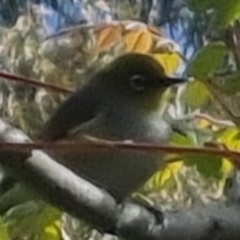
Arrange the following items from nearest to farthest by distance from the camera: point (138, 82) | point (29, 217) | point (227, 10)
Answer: point (227, 10) → point (29, 217) → point (138, 82)

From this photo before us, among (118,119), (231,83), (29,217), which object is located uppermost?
(231,83)

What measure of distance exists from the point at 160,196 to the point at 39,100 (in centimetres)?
35

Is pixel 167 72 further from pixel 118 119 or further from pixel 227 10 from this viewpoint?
pixel 227 10

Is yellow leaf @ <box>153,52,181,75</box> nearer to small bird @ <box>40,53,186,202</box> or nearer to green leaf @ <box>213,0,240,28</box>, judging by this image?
small bird @ <box>40,53,186,202</box>

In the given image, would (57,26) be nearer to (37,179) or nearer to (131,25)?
(131,25)

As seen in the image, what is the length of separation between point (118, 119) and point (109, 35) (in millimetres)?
169

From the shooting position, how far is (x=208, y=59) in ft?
1.67

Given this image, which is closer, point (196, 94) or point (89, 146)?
point (89, 146)

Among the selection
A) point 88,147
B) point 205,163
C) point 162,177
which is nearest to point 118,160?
point 162,177

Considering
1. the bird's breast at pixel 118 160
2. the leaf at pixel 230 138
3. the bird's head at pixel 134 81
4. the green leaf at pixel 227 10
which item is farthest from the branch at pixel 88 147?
the bird's head at pixel 134 81

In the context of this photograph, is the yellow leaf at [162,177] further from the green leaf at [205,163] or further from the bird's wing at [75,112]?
the green leaf at [205,163]

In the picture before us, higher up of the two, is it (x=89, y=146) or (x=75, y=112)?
(x=89, y=146)

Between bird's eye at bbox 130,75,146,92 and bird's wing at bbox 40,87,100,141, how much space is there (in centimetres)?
6

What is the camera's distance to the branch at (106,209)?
414mm
